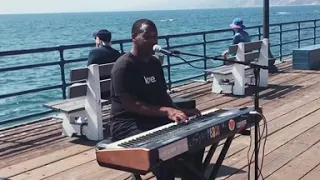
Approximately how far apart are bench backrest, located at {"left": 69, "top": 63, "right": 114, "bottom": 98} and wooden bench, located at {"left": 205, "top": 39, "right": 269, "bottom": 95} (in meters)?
2.90

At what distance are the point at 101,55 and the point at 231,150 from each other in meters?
1.98

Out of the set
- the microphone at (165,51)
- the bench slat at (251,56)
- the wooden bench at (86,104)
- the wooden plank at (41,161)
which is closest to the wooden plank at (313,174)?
the microphone at (165,51)

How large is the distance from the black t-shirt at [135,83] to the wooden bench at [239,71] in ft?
15.7

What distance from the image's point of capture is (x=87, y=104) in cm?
637

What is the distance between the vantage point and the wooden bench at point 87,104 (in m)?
6.22

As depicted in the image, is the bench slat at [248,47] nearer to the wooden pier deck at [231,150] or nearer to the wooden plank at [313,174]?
the wooden pier deck at [231,150]

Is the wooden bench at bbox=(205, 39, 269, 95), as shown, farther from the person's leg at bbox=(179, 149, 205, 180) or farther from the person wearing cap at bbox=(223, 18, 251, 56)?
the person's leg at bbox=(179, 149, 205, 180)

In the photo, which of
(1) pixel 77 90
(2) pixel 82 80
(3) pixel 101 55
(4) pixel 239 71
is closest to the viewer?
(1) pixel 77 90

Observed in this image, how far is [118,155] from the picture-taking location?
125 inches

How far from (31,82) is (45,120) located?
1104 centimetres

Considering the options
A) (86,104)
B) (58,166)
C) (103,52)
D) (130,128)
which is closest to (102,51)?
(103,52)

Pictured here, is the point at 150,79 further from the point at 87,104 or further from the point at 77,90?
the point at 87,104

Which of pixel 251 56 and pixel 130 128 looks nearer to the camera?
pixel 130 128

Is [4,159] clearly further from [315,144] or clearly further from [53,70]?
[53,70]
